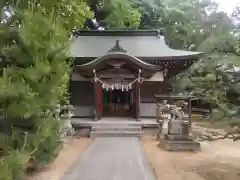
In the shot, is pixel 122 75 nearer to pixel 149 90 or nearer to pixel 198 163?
pixel 149 90

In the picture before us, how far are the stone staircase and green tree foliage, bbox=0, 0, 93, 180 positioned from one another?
6.13 metres

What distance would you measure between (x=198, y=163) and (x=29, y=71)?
4772 mm

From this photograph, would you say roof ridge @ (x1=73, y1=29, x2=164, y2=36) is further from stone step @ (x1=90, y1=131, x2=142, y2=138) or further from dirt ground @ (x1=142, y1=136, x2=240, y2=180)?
dirt ground @ (x1=142, y1=136, x2=240, y2=180)

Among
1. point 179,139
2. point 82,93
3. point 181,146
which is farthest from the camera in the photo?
point 82,93

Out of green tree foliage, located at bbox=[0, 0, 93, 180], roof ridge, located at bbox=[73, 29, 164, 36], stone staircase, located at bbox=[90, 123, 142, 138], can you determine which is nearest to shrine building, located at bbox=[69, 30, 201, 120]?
roof ridge, located at bbox=[73, 29, 164, 36]

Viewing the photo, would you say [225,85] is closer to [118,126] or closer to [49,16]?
[49,16]

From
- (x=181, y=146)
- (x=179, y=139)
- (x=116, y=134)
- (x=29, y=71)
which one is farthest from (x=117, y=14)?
(x=29, y=71)

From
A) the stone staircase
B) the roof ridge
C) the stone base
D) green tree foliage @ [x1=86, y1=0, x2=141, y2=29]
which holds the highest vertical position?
green tree foliage @ [x1=86, y1=0, x2=141, y2=29]

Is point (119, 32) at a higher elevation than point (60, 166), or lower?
higher

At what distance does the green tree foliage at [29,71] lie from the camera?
204 inches

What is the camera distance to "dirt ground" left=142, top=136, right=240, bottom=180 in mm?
6215

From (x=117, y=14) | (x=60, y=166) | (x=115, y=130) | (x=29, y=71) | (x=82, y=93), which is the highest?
(x=117, y=14)

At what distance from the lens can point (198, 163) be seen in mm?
7449

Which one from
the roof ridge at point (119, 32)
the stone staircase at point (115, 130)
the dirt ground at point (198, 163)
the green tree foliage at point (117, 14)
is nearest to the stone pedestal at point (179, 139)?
the dirt ground at point (198, 163)
